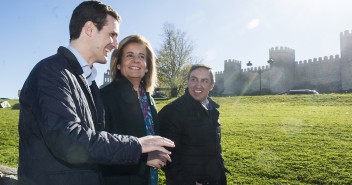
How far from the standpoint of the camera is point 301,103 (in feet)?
70.3

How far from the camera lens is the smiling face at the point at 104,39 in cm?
216

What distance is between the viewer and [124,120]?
→ 3219 millimetres

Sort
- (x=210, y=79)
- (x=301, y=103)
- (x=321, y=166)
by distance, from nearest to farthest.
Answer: (x=210, y=79) → (x=321, y=166) → (x=301, y=103)

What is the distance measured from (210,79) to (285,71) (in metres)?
49.7

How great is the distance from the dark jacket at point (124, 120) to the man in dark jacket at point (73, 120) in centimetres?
92

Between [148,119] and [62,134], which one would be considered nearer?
[62,134]

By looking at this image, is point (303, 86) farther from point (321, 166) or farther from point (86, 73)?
point (86, 73)

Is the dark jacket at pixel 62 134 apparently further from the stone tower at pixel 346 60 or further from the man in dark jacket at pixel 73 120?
the stone tower at pixel 346 60

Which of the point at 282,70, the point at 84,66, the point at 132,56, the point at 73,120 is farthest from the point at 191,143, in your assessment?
the point at 282,70

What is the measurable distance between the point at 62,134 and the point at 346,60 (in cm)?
4839

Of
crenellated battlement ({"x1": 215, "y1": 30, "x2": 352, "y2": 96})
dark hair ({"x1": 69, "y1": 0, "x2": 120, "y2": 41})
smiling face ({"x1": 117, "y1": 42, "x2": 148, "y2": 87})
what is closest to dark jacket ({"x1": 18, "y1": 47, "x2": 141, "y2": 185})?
dark hair ({"x1": 69, "y1": 0, "x2": 120, "y2": 41})

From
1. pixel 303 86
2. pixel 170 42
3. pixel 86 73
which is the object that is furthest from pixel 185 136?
pixel 303 86

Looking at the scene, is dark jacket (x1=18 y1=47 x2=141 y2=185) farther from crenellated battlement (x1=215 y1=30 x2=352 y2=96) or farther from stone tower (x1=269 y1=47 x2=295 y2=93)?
stone tower (x1=269 y1=47 x2=295 y2=93)

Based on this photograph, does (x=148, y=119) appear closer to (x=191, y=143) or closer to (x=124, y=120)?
(x=124, y=120)
